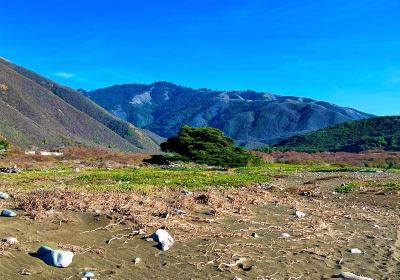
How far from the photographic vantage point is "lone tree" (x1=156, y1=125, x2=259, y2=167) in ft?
224

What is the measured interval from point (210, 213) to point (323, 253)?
194 inches

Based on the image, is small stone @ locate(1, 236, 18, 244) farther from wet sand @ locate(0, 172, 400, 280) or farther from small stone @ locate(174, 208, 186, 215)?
small stone @ locate(174, 208, 186, 215)

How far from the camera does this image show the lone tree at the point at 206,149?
224 ft

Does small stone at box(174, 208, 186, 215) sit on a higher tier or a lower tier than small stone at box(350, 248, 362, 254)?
higher

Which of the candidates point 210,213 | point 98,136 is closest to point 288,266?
point 210,213

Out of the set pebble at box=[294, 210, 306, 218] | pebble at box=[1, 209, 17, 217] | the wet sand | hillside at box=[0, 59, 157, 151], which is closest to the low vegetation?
hillside at box=[0, 59, 157, 151]

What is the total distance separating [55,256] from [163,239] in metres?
2.66

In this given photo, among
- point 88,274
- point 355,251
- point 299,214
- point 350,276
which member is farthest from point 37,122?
point 350,276

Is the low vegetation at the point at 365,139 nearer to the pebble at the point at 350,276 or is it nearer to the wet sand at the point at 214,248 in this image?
the wet sand at the point at 214,248

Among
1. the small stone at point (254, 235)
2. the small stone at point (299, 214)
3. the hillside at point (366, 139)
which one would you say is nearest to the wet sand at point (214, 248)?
the small stone at point (254, 235)

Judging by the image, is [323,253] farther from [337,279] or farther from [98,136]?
[98,136]

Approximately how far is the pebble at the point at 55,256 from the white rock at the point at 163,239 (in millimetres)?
2142

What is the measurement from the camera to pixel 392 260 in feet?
35.5

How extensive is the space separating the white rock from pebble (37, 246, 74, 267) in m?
2.14
